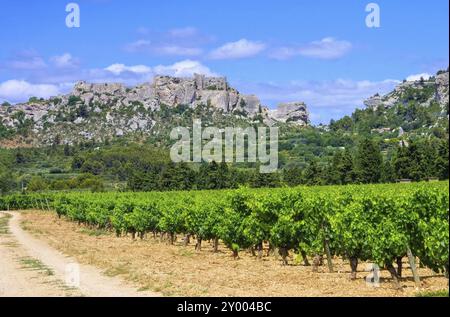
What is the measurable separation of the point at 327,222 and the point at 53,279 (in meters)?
9.30

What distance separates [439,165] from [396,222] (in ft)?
204

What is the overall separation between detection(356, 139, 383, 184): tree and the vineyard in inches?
2013

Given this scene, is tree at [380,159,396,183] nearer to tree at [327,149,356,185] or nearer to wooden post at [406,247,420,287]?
tree at [327,149,356,185]

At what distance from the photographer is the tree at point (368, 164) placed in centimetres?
8762

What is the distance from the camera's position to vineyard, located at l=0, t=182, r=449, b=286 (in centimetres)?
1683

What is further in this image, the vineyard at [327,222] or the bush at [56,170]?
the bush at [56,170]

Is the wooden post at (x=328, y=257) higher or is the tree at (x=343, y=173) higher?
the tree at (x=343, y=173)

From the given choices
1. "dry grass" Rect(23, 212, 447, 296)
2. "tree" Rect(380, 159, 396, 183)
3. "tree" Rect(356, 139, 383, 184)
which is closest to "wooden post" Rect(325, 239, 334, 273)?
"dry grass" Rect(23, 212, 447, 296)

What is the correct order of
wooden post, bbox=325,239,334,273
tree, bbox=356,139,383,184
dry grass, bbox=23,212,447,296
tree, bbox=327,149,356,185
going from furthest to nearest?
1. tree, bbox=327,149,356,185
2. tree, bbox=356,139,383,184
3. wooden post, bbox=325,239,334,273
4. dry grass, bbox=23,212,447,296

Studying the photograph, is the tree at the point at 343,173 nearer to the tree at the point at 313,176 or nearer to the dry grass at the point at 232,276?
the tree at the point at 313,176

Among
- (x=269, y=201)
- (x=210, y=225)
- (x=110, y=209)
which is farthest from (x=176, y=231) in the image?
(x=110, y=209)

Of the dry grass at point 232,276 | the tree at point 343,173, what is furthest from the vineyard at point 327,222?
the tree at point 343,173

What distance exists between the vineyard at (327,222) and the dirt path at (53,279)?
5956 millimetres
